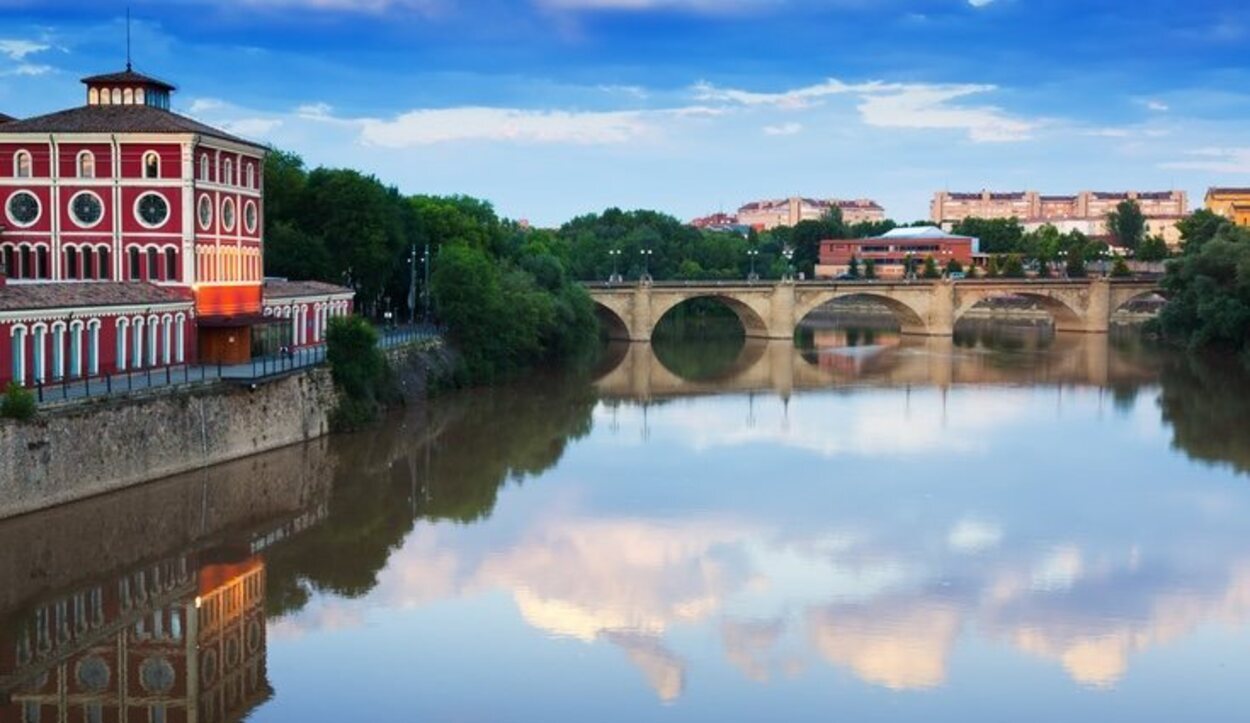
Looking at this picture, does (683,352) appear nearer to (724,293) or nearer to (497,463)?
(724,293)

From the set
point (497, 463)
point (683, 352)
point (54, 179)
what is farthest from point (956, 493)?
point (683, 352)

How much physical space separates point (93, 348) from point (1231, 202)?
119 m

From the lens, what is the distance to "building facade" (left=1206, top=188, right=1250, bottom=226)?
124 meters

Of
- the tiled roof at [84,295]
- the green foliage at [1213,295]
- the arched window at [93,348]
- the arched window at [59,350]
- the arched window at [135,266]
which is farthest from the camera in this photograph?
the green foliage at [1213,295]

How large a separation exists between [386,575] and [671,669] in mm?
6546

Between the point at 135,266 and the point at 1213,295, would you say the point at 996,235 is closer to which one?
the point at 1213,295

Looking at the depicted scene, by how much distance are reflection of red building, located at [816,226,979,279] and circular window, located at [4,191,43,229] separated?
10135cm

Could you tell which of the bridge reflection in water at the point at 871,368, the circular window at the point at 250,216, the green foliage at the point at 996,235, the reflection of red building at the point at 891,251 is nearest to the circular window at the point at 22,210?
the circular window at the point at 250,216

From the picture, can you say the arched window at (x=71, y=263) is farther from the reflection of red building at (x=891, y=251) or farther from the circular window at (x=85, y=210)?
the reflection of red building at (x=891, y=251)

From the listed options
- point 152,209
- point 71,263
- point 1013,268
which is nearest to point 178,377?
point 152,209

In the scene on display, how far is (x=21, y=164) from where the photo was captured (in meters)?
35.8

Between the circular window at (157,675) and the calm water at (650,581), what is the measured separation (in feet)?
0.13

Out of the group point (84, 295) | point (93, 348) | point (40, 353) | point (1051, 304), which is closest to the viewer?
point (40, 353)

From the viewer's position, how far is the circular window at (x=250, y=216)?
127 feet
